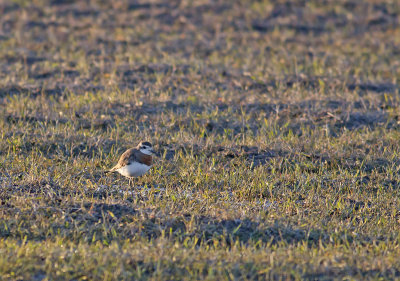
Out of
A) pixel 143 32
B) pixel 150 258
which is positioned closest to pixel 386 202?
pixel 150 258

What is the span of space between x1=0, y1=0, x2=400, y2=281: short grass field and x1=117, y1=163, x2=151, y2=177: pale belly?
0.79ft

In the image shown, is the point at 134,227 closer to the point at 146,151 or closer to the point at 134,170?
the point at 134,170

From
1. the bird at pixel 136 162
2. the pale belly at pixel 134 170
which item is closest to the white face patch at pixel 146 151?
the bird at pixel 136 162

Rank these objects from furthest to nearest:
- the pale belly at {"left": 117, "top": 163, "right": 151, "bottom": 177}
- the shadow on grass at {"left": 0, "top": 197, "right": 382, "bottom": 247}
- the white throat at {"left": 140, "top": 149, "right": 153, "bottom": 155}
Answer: the white throat at {"left": 140, "top": 149, "right": 153, "bottom": 155} → the pale belly at {"left": 117, "top": 163, "right": 151, "bottom": 177} → the shadow on grass at {"left": 0, "top": 197, "right": 382, "bottom": 247}

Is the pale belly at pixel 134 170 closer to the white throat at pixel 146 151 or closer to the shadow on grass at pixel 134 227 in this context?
the white throat at pixel 146 151

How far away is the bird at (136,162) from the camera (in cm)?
791

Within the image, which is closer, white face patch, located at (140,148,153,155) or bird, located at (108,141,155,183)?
bird, located at (108,141,155,183)

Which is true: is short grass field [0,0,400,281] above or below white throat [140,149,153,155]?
below

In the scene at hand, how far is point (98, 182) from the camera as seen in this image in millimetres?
8227

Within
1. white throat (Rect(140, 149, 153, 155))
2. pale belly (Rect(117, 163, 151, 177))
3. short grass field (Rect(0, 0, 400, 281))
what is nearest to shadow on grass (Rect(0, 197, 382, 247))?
short grass field (Rect(0, 0, 400, 281))

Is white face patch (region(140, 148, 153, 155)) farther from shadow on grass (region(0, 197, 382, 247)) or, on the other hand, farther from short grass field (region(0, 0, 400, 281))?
shadow on grass (region(0, 197, 382, 247))

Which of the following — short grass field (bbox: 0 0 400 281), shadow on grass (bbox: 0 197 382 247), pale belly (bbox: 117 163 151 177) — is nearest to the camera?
short grass field (bbox: 0 0 400 281)

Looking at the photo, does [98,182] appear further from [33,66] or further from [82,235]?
[33,66]

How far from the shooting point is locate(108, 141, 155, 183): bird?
26.0 feet
